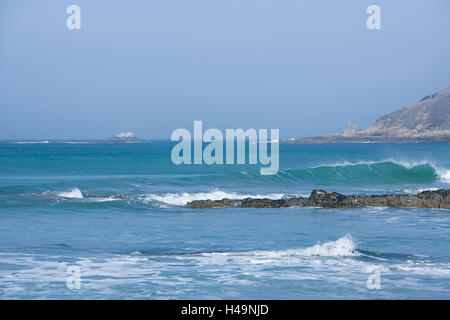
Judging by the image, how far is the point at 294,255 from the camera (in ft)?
38.8

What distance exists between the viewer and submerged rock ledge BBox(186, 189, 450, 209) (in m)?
20.3

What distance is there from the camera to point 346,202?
818 inches

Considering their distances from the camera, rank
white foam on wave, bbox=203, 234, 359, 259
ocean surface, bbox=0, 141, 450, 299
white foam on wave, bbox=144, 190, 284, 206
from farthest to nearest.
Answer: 1. white foam on wave, bbox=144, 190, 284, 206
2. white foam on wave, bbox=203, 234, 359, 259
3. ocean surface, bbox=0, 141, 450, 299

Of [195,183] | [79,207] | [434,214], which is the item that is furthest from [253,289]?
[195,183]

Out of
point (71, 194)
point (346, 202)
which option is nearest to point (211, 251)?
point (346, 202)

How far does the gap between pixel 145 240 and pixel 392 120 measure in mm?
183887

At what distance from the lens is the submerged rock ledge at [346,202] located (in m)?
20.3
